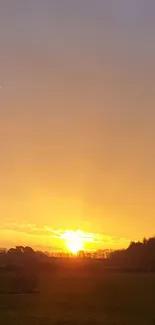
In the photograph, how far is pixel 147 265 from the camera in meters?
84.6

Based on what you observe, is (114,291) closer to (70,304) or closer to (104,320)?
(70,304)

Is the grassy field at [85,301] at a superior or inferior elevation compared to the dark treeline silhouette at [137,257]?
superior

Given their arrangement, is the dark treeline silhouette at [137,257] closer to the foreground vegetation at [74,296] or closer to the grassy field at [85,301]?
the foreground vegetation at [74,296]

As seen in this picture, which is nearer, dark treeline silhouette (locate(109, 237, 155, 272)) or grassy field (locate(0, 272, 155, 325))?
grassy field (locate(0, 272, 155, 325))

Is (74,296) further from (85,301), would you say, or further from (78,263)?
(78,263)

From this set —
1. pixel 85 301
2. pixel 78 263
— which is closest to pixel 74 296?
pixel 85 301

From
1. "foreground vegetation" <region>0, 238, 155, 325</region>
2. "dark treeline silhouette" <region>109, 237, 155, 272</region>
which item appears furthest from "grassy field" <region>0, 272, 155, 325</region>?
"dark treeline silhouette" <region>109, 237, 155, 272</region>

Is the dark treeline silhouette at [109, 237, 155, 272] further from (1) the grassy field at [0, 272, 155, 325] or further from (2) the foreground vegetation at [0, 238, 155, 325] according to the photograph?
(1) the grassy field at [0, 272, 155, 325]

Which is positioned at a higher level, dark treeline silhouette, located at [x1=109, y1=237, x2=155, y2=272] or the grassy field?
the grassy field

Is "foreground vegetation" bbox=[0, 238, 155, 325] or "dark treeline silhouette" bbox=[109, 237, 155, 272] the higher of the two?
"foreground vegetation" bbox=[0, 238, 155, 325]

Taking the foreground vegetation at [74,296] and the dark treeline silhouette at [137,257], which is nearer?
the foreground vegetation at [74,296]

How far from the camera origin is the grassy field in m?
42.5

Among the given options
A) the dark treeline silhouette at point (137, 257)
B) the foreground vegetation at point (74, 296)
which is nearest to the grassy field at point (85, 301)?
the foreground vegetation at point (74, 296)

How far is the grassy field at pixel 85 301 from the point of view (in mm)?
42531
